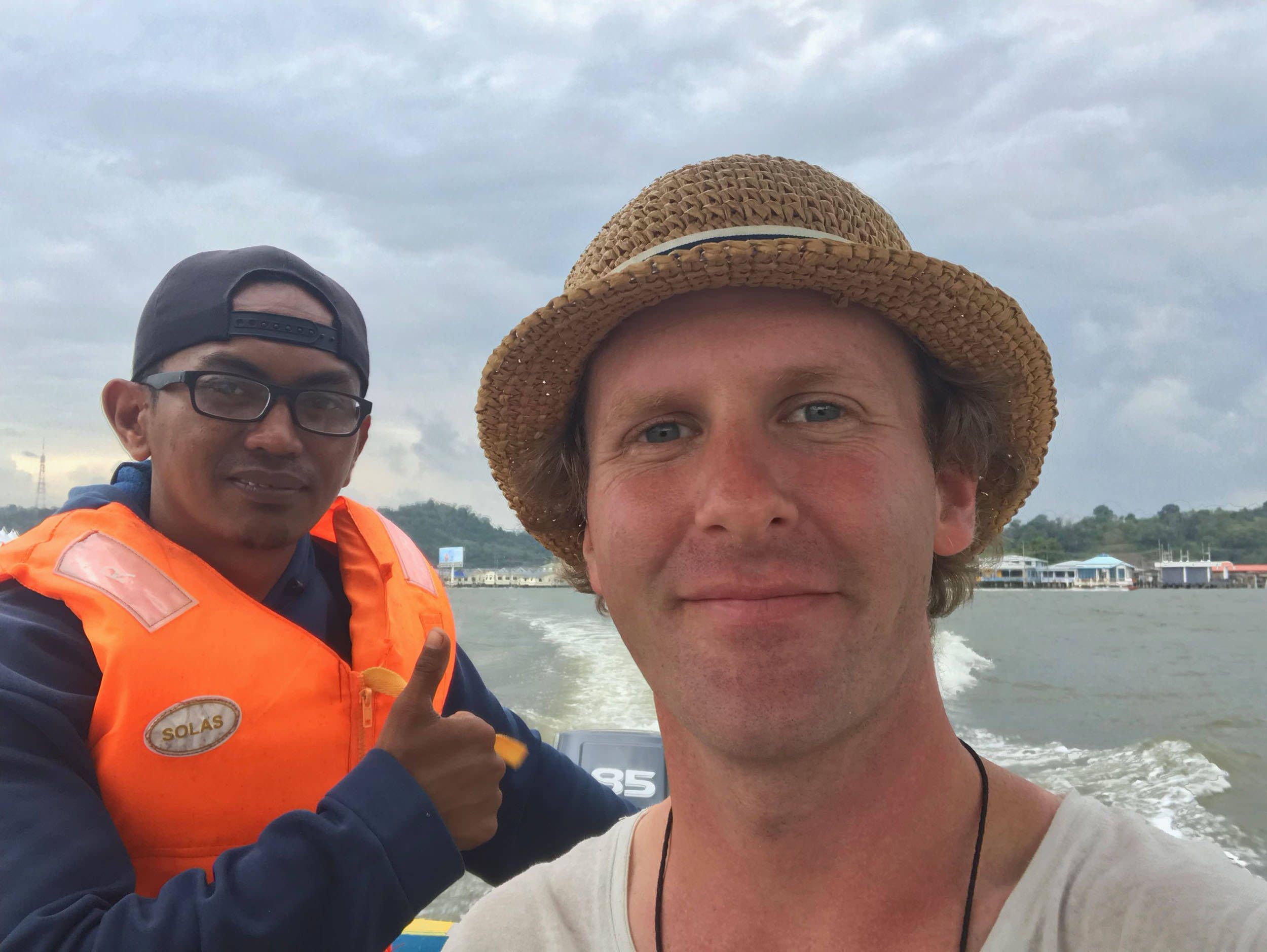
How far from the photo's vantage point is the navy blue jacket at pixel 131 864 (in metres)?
1.53

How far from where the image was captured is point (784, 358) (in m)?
1.32

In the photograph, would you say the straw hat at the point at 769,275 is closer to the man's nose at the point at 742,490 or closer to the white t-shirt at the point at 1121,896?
the man's nose at the point at 742,490

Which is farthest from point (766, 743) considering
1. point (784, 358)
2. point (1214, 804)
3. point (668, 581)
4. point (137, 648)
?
point (1214, 804)

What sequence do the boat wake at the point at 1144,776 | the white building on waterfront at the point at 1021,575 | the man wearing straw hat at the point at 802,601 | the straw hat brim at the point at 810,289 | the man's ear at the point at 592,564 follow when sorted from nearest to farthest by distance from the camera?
the man wearing straw hat at the point at 802,601 → the straw hat brim at the point at 810,289 → the man's ear at the point at 592,564 → the boat wake at the point at 1144,776 → the white building on waterfront at the point at 1021,575

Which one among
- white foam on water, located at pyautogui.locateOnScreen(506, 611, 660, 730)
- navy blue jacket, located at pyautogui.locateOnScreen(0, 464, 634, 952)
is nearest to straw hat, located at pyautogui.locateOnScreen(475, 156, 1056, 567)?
navy blue jacket, located at pyautogui.locateOnScreen(0, 464, 634, 952)

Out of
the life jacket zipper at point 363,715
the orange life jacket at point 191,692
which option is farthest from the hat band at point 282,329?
the life jacket zipper at point 363,715

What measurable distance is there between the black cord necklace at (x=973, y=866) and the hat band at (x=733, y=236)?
86cm

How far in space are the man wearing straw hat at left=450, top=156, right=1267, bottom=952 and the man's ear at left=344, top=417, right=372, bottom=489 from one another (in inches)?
41.0

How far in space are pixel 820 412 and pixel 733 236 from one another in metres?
0.33

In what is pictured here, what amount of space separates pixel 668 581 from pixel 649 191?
28.7 inches

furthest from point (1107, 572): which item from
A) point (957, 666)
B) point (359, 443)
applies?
point (359, 443)

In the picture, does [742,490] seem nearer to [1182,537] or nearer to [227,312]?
[227,312]

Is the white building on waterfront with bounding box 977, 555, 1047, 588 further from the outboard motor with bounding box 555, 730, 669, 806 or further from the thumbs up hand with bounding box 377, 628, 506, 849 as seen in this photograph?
the thumbs up hand with bounding box 377, 628, 506, 849

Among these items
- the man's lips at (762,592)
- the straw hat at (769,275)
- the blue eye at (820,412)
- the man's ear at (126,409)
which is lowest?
the man's lips at (762,592)
